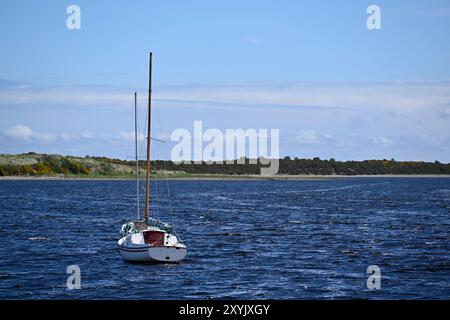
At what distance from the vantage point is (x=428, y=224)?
76438 millimetres

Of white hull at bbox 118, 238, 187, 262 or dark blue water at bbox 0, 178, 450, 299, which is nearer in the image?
dark blue water at bbox 0, 178, 450, 299

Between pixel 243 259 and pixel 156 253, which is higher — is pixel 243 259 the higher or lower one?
the lower one

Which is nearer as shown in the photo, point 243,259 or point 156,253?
point 156,253

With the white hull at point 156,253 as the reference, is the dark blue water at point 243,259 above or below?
below

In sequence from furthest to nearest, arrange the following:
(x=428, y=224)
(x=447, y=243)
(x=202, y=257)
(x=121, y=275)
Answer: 1. (x=428, y=224)
2. (x=447, y=243)
3. (x=202, y=257)
4. (x=121, y=275)

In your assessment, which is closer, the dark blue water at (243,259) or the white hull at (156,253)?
the dark blue water at (243,259)

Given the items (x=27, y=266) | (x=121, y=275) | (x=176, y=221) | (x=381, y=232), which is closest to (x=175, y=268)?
(x=121, y=275)

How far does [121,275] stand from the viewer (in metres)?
41.1

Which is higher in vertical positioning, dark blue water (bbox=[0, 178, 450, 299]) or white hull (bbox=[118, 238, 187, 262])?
white hull (bbox=[118, 238, 187, 262])
